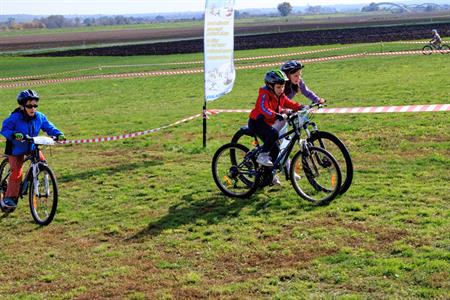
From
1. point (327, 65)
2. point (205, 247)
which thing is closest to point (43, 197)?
point (205, 247)

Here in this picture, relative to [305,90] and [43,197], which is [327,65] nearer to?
[305,90]

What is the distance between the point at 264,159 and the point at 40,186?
3.41 metres

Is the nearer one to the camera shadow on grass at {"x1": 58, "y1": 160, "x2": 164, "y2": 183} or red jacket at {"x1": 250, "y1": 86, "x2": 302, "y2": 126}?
red jacket at {"x1": 250, "y1": 86, "x2": 302, "y2": 126}

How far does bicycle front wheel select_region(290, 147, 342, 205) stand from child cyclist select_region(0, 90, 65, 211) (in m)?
3.56

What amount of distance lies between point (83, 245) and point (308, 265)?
10.2 feet

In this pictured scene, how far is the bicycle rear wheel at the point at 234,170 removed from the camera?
929 centimetres

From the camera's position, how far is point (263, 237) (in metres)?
7.41

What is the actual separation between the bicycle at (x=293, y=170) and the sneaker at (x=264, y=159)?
105 millimetres

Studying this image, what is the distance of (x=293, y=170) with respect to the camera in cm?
866

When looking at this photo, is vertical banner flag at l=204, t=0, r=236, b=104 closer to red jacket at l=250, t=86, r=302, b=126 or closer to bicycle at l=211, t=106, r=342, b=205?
bicycle at l=211, t=106, r=342, b=205

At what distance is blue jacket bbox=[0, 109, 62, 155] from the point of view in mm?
8648

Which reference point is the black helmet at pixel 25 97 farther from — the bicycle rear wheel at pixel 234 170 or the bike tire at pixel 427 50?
the bike tire at pixel 427 50

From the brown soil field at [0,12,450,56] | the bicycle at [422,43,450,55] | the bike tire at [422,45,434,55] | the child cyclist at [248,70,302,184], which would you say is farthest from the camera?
the brown soil field at [0,12,450,56]

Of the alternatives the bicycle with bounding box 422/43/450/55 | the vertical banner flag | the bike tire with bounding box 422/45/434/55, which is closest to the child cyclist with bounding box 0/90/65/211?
the vertical banner flag
